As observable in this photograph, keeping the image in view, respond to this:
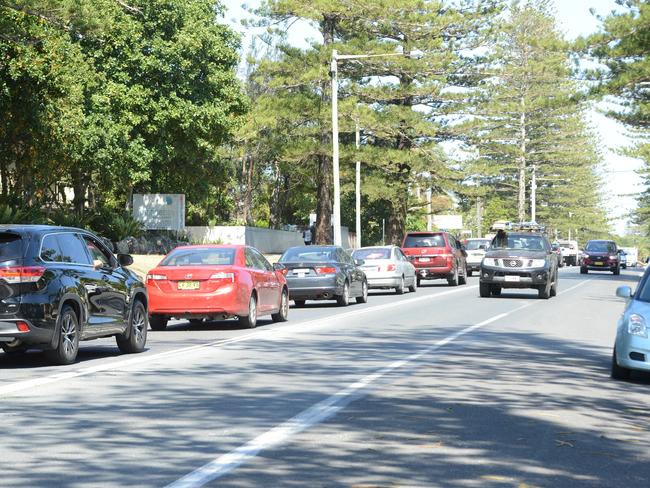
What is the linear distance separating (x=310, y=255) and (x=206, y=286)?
28.8 ft

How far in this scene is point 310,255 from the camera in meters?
29.0

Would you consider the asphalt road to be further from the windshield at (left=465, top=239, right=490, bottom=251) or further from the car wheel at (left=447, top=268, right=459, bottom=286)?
the windshield at (left=465, top=239, right=490, bottom=251)

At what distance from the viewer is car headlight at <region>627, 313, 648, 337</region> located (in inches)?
491

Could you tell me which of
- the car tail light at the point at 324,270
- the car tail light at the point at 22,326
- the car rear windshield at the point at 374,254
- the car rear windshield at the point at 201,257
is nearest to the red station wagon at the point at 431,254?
the car rear windshield at the point at 374,254

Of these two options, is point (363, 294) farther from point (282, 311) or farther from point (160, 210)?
point (160, 210)

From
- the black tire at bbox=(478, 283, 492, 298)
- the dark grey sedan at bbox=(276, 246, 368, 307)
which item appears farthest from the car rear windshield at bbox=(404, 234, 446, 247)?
the dark grey sedan at bbox=(276, 246, 368, 307)

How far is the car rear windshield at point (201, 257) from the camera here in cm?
2102

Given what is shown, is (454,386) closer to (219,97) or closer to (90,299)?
(90,299)

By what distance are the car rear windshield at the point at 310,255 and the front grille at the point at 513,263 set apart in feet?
18.9

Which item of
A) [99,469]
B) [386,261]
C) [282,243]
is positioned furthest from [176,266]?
[282,243]

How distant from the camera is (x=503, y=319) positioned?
24.1 m

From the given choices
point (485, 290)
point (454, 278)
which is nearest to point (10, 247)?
point (485, 290)

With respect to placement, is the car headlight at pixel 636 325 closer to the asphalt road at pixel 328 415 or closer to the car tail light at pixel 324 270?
the asphalt road at pixel 328 415

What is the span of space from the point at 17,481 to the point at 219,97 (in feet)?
138
